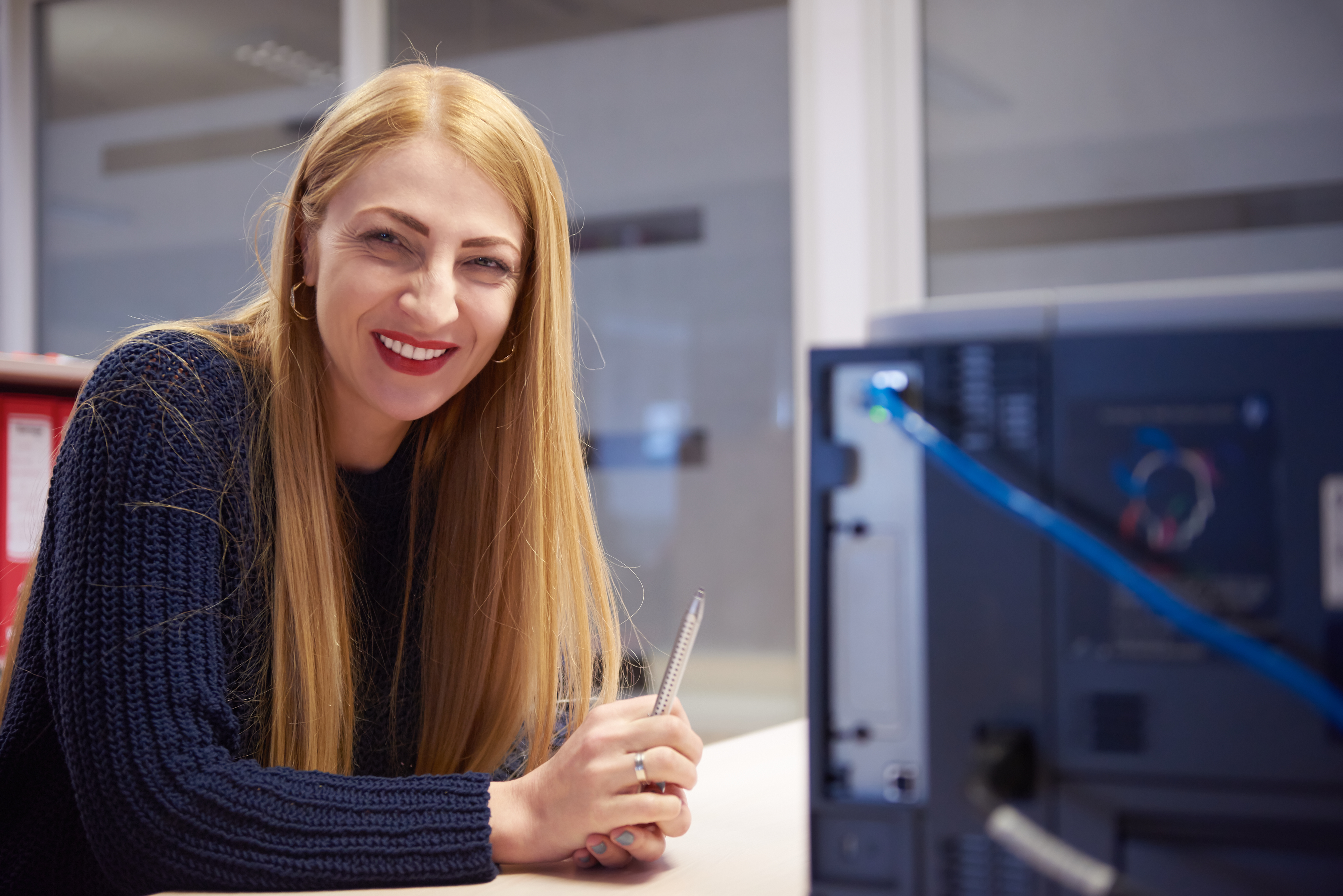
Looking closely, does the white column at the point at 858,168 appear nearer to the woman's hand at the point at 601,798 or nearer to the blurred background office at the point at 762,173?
the blurred background office at the point at 762,173

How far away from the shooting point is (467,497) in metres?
1.09

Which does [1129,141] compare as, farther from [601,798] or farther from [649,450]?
[601,798]

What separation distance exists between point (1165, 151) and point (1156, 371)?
186 centimetres

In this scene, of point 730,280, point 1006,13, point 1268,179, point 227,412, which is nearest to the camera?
point 227,412

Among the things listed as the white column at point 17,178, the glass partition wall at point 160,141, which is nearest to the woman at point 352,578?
the glass partition wall at point 160,141

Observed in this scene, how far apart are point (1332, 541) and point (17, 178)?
12.2 feet

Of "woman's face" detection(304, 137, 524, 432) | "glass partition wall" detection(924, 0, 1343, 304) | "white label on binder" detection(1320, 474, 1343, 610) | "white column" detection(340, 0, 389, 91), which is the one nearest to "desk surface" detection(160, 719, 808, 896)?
"white label on binder" detection(1320, 474, 1343, 610)

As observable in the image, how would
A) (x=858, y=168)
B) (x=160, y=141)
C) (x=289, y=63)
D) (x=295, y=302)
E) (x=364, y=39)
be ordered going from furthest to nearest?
1. (x=160, y=141)
2. (x=289, y=63)
3. (x=364, y=39)
4. (x=858, y=168)
5. (x=295, y=302)

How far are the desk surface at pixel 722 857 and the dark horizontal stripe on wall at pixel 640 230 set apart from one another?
1699 mm

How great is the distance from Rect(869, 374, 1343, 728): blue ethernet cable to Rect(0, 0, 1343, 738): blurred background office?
116 cm

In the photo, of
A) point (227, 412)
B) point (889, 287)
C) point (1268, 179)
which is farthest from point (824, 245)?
point (227, 412)

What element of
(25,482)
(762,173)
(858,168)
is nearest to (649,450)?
(762,173)

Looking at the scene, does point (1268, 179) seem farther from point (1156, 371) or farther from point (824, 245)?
point (1156, 371)

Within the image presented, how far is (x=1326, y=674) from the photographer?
0.47 m
